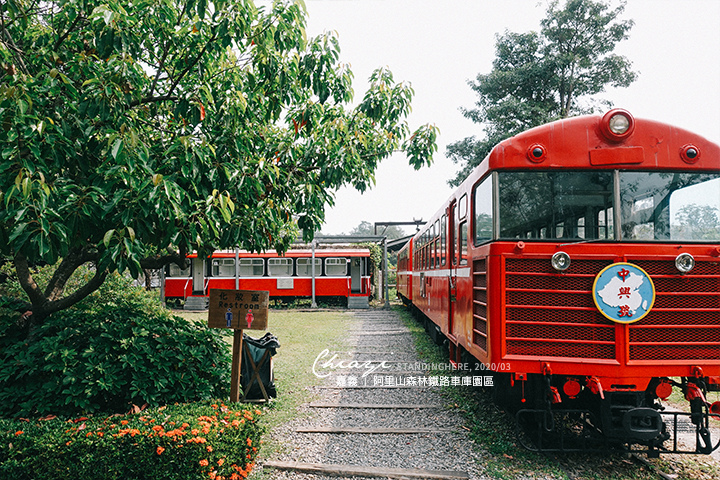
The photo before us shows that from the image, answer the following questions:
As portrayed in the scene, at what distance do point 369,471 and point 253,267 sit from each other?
16226 mm

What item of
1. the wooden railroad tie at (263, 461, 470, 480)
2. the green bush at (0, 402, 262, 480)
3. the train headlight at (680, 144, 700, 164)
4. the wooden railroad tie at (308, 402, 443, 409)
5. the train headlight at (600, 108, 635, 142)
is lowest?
the wooden railroad tie at (308, 402, 443, 409)

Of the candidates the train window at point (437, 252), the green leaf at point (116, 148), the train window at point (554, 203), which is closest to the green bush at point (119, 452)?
the green leaf at point (116, 148)

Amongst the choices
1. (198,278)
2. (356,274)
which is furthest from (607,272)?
(198,278)

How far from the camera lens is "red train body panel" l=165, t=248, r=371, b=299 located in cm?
1928

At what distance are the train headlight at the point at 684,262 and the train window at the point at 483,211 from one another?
5.02ft

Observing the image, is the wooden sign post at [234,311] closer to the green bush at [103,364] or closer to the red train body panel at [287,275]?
the green bush at [103,364]

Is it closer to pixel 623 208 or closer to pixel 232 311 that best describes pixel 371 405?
pixel 232 311

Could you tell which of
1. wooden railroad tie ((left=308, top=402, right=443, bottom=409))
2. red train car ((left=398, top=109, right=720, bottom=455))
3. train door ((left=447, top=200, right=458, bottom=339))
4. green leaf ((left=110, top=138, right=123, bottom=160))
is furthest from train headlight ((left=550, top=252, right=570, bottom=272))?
green leaf ((left=110, top=138, right=123, bottom=160))

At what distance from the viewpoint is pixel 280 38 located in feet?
13.9

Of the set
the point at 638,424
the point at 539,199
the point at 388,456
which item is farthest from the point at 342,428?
the point at 539,199

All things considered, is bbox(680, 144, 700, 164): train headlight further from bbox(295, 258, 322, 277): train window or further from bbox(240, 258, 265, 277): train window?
bbox(240, 258, 265, 277): train window

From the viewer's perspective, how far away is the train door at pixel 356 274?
19719 mm

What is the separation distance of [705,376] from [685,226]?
1279 millimetres

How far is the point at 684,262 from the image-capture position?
12.7ft
